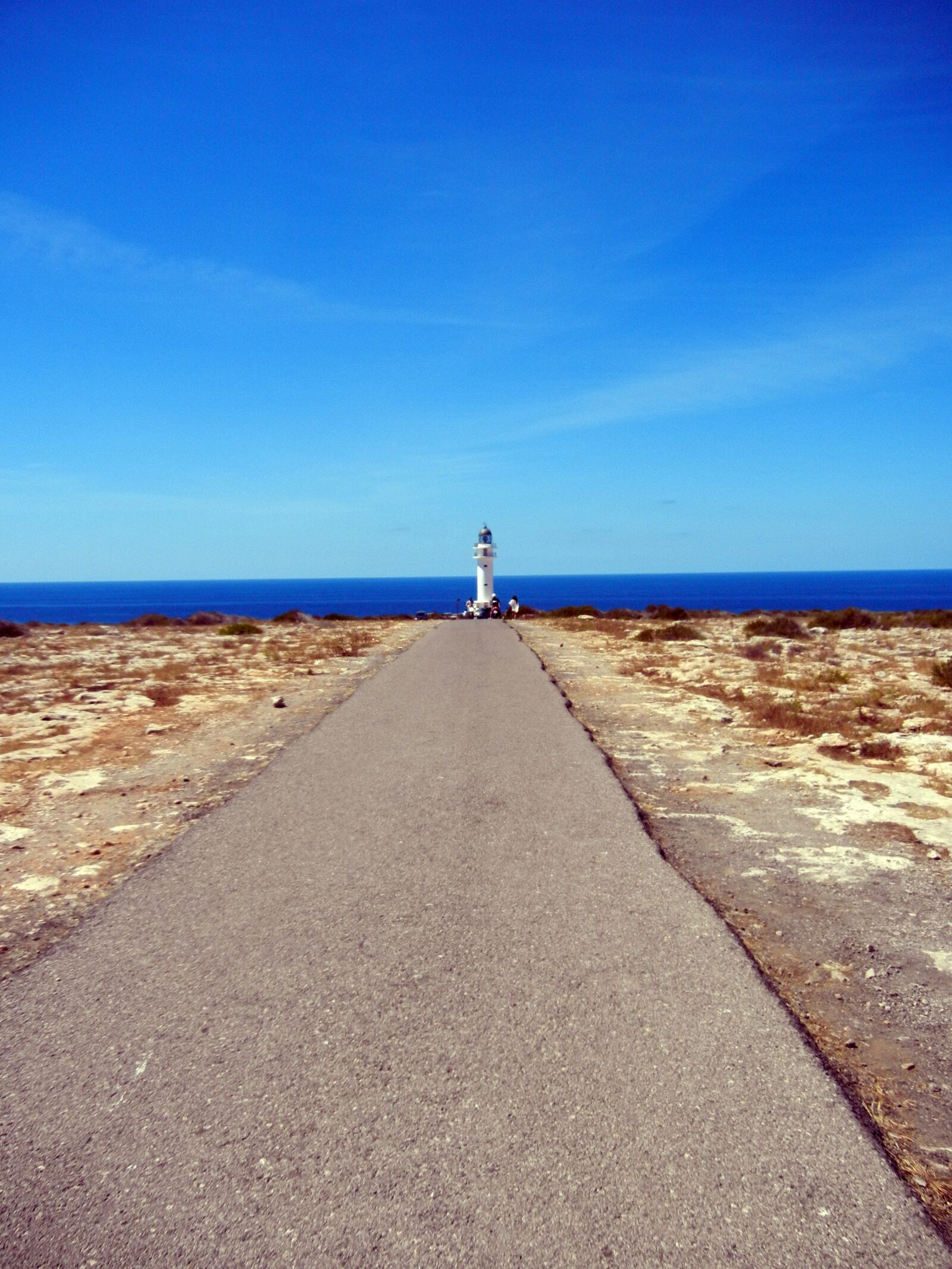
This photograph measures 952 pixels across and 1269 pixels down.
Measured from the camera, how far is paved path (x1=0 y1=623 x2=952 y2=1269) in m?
2.75

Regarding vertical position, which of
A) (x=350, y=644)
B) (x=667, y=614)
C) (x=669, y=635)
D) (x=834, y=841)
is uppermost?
(x=667, y=614)

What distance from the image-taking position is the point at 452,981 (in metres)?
4.41

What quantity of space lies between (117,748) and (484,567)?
56254 millimetres

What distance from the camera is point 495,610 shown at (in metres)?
62.7

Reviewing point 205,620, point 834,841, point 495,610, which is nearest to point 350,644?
point 205,620

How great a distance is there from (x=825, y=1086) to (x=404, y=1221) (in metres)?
1.92

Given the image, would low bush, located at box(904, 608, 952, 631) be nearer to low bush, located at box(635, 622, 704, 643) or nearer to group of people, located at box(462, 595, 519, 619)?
low bush, located at box(635, 622, 704, 643)

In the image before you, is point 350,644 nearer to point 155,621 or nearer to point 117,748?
point 117,748

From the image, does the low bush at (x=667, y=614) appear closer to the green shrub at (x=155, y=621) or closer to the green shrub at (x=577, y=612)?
the green shrub at (x=577, y=612)

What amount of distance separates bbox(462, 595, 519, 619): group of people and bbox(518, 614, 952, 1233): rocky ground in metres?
39.9

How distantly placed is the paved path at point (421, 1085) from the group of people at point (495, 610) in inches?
2068

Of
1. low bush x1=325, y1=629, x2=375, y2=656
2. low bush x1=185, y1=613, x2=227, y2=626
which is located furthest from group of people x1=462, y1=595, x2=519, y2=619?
low bush x1=325, y1=629, x2=375, y2=656

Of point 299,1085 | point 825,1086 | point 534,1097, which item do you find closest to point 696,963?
point 825,1086

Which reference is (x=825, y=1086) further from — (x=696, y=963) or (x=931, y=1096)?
(x=696, y=963)
